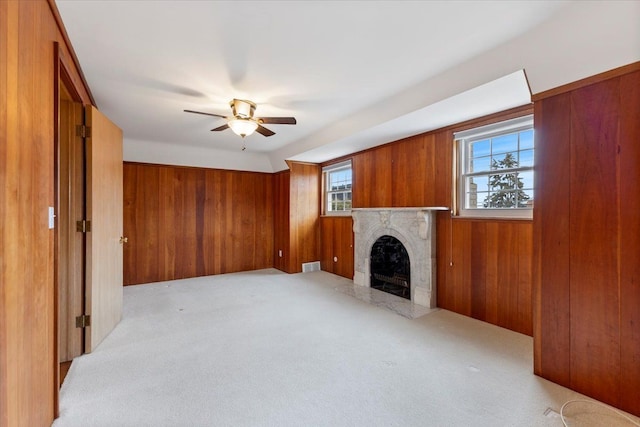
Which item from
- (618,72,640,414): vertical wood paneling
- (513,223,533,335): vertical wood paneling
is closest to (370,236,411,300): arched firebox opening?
(513,223,533,335): vertical wood paneling

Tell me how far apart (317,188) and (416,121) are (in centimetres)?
291

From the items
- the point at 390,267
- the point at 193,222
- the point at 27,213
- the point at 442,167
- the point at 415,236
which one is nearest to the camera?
the point at 27,213

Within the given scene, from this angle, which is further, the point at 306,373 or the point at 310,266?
the point at 310,266

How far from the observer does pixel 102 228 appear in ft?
Answer: 8.42

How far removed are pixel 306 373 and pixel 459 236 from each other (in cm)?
230

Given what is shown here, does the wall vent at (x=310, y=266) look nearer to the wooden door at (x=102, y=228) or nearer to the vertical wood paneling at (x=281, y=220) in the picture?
the vertical wood paneling at (x=281, y=220)

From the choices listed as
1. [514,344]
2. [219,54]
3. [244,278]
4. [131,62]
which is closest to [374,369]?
[514,344]

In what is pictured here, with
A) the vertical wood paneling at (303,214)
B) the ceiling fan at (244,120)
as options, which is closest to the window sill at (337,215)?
the vertical wood paneling at (303,214)

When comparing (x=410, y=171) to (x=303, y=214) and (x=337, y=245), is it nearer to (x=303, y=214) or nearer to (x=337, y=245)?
(x=337, y=245)

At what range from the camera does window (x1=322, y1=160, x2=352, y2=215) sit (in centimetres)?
519

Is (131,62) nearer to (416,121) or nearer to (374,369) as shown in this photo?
(416,121)

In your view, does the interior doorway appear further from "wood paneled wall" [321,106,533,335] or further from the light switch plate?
"wood paneled wall" [321,106,533,335]

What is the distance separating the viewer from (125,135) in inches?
169

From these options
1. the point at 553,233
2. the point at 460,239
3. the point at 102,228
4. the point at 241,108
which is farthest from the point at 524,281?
the point at 102,228
